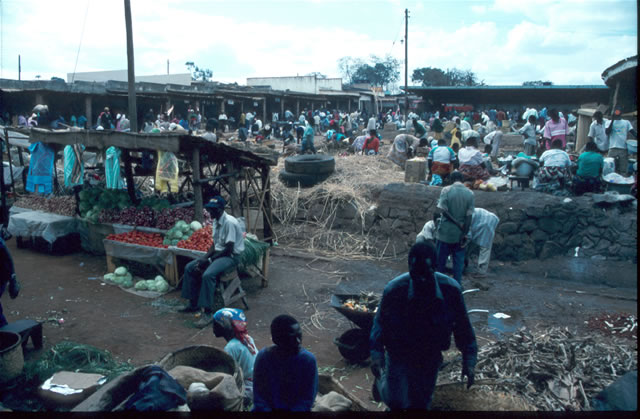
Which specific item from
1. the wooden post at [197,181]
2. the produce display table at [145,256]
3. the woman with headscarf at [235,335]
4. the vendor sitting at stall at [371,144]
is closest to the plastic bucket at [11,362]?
the woman with headscarf at [235,335]

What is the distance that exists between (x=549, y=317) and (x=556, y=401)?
9.87ft

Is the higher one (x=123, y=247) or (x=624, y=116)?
(x=624, y=116)

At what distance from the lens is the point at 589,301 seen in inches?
290

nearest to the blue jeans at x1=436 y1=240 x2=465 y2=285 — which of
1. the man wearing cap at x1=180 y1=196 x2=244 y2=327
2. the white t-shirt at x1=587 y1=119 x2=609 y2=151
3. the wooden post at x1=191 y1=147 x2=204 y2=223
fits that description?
the man wearing cap at x1=180 y1=196 x2=244 y2=327

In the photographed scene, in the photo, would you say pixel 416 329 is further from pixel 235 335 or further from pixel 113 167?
pixel 113 167

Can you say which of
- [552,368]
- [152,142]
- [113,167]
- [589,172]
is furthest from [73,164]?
[589,172]

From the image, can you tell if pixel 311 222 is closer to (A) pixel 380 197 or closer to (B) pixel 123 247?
(A) pixel 380 197

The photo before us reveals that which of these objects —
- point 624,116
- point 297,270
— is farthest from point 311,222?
point 624,116

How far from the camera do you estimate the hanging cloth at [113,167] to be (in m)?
9.35

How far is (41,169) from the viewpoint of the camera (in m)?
10.3

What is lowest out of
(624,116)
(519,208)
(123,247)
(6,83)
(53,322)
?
(53,322)

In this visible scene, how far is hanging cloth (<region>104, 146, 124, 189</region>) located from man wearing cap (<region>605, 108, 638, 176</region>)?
10767mm

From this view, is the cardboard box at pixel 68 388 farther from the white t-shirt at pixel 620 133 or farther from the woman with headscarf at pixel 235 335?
the white t-shirt at pixel 620 133

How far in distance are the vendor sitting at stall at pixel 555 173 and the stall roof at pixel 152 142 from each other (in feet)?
18.7
